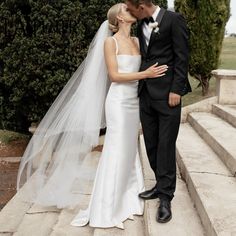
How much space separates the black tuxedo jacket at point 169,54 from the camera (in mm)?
3273

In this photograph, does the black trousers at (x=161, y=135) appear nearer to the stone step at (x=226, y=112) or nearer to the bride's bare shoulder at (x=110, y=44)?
the bride's bare shoulder at (x=110, y=44)

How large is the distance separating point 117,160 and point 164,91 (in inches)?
35.6

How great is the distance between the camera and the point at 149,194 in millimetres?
4133

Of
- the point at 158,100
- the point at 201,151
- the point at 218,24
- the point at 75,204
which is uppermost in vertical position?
the point at 218,24

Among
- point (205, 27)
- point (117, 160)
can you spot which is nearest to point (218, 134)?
point (117, 160)

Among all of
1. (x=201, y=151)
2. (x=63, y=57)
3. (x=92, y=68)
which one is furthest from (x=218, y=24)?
(x=92, y=68)

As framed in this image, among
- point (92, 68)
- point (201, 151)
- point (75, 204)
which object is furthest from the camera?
point (201, 151)

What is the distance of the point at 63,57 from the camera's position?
702cm

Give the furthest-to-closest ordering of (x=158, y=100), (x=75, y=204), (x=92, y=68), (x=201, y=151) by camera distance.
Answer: (x=201, y=151), (x=75, y=204), (x=92, y=68), (x=158, y=100)

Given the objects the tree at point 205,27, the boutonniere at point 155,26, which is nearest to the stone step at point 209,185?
the boutonniere at point 155,26

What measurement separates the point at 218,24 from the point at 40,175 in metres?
6.78

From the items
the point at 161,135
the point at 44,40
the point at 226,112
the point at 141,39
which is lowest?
the point at 226,112

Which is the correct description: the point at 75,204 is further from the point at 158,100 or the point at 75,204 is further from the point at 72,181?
the point at 158,100

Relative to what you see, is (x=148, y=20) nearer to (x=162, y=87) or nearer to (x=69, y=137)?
(x=162, y=87)
